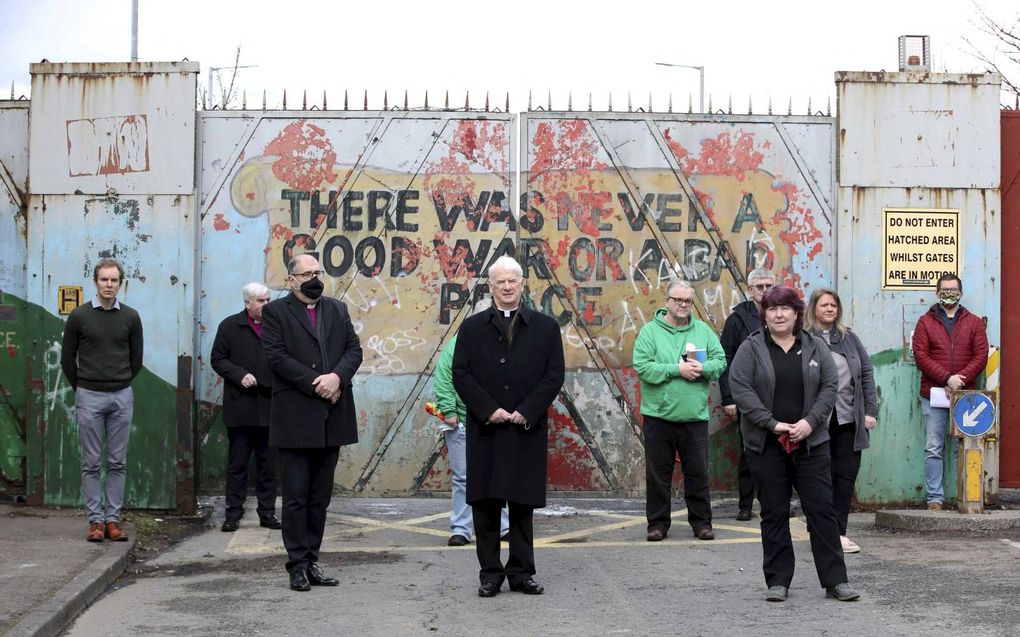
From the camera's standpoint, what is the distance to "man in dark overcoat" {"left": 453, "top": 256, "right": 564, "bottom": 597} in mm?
7977

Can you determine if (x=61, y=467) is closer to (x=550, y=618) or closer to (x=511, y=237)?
(x=511, y=237)

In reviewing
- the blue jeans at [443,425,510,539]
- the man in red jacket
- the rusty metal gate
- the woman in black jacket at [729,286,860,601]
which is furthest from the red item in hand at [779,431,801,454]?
the rusty metal gate

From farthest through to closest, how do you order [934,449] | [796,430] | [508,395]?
1. [934,449]
2. [508,395]
3. [796,430]

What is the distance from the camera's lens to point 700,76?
91.7 feet

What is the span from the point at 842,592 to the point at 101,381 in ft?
18.1

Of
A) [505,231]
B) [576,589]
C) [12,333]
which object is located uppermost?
[505,231]

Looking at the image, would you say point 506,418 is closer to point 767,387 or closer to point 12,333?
point 767,387

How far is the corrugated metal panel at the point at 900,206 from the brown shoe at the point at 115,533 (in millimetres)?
6232

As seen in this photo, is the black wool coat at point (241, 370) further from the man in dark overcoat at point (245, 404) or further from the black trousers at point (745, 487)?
the black trousers at point (745, 487)

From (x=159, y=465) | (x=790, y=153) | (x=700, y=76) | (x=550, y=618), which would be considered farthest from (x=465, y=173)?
(x=700, y=76)

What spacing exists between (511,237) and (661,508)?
120 inches

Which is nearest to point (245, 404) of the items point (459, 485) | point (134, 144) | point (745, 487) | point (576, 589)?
point (459, 485)

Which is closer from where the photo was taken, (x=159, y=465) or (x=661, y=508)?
(x=661, y=508)

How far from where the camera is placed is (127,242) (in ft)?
37.7
